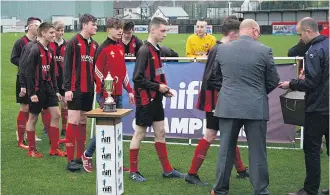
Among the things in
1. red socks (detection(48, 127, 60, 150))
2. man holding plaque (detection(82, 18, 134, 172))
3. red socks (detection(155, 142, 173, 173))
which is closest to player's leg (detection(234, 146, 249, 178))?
red socks (detection(155, 142, 173, 173))

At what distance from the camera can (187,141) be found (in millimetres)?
9133

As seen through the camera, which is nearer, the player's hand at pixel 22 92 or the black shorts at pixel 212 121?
the black shorts at pixel 212 121

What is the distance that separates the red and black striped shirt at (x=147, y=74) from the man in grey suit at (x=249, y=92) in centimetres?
123

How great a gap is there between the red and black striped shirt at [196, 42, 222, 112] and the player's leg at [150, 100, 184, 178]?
567mm

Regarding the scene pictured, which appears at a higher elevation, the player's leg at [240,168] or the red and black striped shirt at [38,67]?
the red and black striped shirt at [38,67]

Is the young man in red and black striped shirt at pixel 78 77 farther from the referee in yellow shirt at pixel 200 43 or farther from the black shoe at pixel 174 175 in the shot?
the referee in yellow shirt at pixel 200 43

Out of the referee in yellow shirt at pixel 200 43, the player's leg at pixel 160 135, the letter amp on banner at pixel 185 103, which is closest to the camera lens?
the player's leg at pixel 160 135

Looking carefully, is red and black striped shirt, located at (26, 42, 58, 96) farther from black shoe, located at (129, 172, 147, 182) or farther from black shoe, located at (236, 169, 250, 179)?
black shoe, located at (236, 169, 250, 179)

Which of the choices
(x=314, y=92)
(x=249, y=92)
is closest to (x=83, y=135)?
(x=249, y=92)

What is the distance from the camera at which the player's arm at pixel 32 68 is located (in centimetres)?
755

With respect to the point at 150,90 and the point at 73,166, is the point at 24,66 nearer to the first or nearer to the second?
the point at 73,166

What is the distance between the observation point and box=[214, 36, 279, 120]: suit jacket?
17.5 feet

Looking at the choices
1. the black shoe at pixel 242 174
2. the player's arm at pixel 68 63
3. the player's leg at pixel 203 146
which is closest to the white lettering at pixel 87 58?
the player's arm at pixel 68 63

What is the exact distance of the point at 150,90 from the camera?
6547mm
